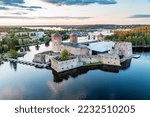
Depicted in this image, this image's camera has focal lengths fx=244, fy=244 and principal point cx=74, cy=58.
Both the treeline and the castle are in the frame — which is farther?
the treeline

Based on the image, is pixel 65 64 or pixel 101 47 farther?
pixel 101 47

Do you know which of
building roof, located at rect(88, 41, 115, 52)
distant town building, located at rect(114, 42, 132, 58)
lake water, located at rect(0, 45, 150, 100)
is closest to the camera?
lake water, located at rect(0, 45, 150, 100)

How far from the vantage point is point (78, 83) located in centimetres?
509

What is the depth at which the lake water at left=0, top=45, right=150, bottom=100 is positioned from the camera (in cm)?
427

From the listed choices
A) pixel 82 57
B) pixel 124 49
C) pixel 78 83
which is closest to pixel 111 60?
pixel 82 57

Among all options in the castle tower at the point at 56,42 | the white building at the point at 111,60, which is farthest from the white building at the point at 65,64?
the castle tower at the point at 56,42

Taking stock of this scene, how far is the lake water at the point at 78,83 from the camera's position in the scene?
4.27 meters

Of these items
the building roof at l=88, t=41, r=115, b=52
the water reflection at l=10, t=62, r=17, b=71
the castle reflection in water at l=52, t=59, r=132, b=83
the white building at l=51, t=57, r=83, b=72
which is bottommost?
the water reflection at l=10, t=62, r=17, b=71

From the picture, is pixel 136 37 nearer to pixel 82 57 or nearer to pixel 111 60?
pixel 111 60

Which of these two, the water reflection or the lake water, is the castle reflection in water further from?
the water reflection

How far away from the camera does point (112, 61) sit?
7.12 meters

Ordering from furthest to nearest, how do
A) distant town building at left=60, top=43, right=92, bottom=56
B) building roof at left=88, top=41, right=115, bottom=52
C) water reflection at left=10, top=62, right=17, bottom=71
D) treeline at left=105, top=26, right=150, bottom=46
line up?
1. treeline at left=105, top=26, right=150, bottom=46
2. building roof at left=88, top=41, right=115, bottom=52
3. distant town building at left=60, top=43, right=92, bottom=56
4. water reflection at left=10, top=62, right=17, bottom=71

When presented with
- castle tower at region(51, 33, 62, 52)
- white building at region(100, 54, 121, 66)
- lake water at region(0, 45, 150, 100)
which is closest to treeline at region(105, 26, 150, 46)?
castle tower at region(51, 33, 62, 52)

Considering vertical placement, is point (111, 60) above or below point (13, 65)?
above
